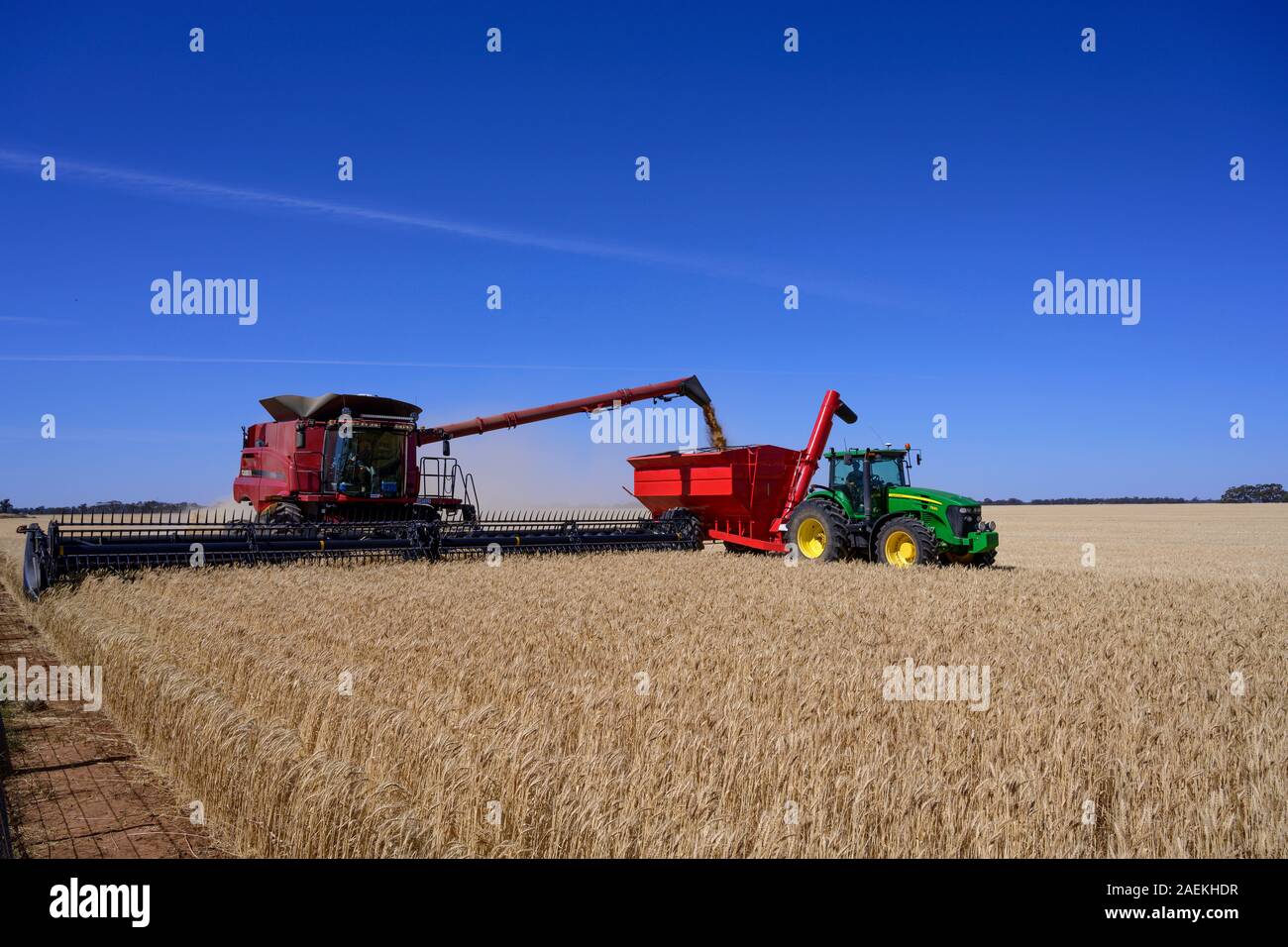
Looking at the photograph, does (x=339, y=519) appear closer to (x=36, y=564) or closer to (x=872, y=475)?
(x=36, y=564)

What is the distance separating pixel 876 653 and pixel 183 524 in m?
11.4

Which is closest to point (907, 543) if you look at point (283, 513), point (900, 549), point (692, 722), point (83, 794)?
point (900, 549)

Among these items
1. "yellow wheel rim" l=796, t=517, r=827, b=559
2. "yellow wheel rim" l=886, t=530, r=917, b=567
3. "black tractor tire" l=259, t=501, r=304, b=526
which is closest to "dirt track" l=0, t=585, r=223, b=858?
"black tractor tire" l=259, t=501, r=304, b=526

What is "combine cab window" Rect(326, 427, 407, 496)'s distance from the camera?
15453 mm

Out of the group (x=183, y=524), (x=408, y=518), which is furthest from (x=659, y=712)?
(x=408, y=518)

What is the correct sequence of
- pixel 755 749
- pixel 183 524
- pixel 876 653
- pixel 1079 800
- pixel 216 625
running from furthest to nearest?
pixel 183 524 → pixel 216 625 → pixel 876 653 → pixel 755 749 → pixel 1079 800

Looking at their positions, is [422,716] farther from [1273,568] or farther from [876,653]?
[1273,568]

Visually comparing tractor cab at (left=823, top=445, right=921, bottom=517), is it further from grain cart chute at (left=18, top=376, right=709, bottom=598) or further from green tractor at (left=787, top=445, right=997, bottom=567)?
grain cart chute at (left=18, top=376, right=709, bottom=598)

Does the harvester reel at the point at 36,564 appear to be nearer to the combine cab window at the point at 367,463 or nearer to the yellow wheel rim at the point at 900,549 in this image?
the combine cab window at the point at 367,463

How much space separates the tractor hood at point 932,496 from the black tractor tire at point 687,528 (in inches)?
184

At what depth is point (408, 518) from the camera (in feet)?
54.7

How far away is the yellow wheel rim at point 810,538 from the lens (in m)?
15.4

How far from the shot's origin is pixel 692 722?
4.38 metres

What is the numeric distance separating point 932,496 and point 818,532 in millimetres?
2314
